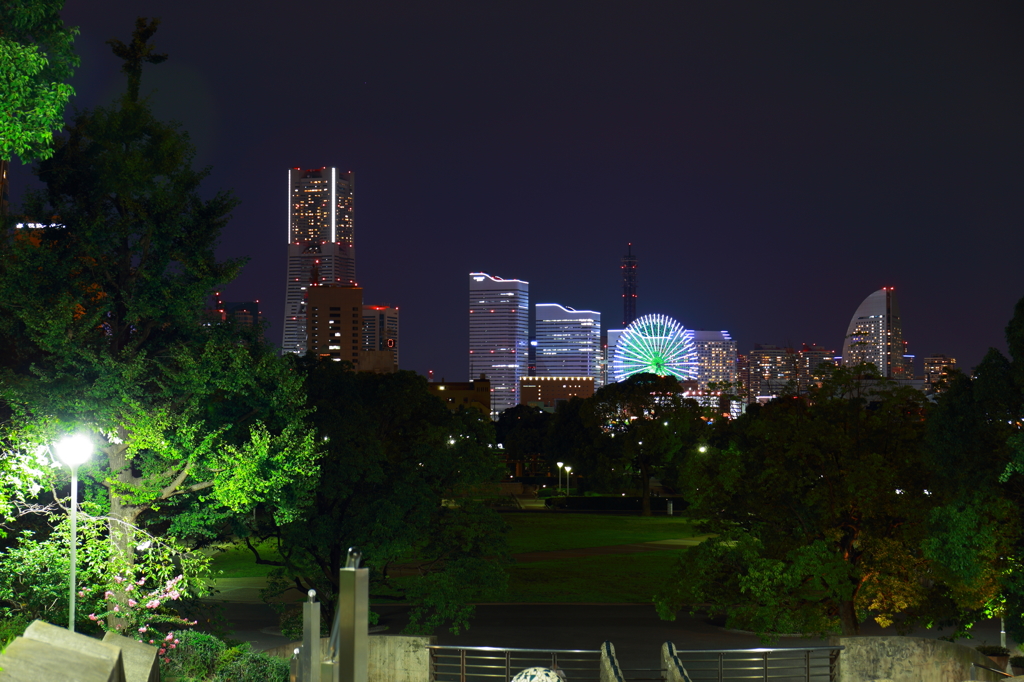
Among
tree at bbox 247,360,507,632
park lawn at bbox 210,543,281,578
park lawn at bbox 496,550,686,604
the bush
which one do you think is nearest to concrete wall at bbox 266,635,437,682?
the bush

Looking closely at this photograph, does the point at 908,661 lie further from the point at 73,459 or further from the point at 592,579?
the point at 592,579

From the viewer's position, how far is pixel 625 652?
29.1 metres

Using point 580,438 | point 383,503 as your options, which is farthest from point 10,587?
point 580,438

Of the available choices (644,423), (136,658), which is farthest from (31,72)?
(644,423)

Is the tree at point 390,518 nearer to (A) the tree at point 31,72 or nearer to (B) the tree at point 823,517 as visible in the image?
(B) the tree at point 823,517

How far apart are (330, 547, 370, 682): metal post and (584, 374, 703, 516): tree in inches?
2870

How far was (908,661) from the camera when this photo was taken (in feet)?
68.8

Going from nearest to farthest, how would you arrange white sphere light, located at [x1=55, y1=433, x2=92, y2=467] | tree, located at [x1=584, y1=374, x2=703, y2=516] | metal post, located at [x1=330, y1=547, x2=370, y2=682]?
metal post, located at [x1=330, y1=547, x2=370, y2=682], white sphere light, located at [x1=55, y1=433, x2=92, y2=467], tree, located at [x1=584, y1=374, x2=703, y2=516]

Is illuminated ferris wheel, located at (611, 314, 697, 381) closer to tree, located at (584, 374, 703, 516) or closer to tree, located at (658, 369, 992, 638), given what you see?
tree, located at (584, 374, 703, 516)

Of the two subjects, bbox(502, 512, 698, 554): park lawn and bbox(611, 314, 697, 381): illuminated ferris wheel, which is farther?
bbox(611, 314, 697, 381): illuminated ferris wheel

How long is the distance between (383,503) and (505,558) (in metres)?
4.94

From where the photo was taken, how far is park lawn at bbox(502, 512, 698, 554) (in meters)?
59.1

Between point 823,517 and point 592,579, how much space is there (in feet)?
75.6

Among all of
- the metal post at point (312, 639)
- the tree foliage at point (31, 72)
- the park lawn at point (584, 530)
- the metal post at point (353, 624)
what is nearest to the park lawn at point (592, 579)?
the park lawn at point (584, 530)
